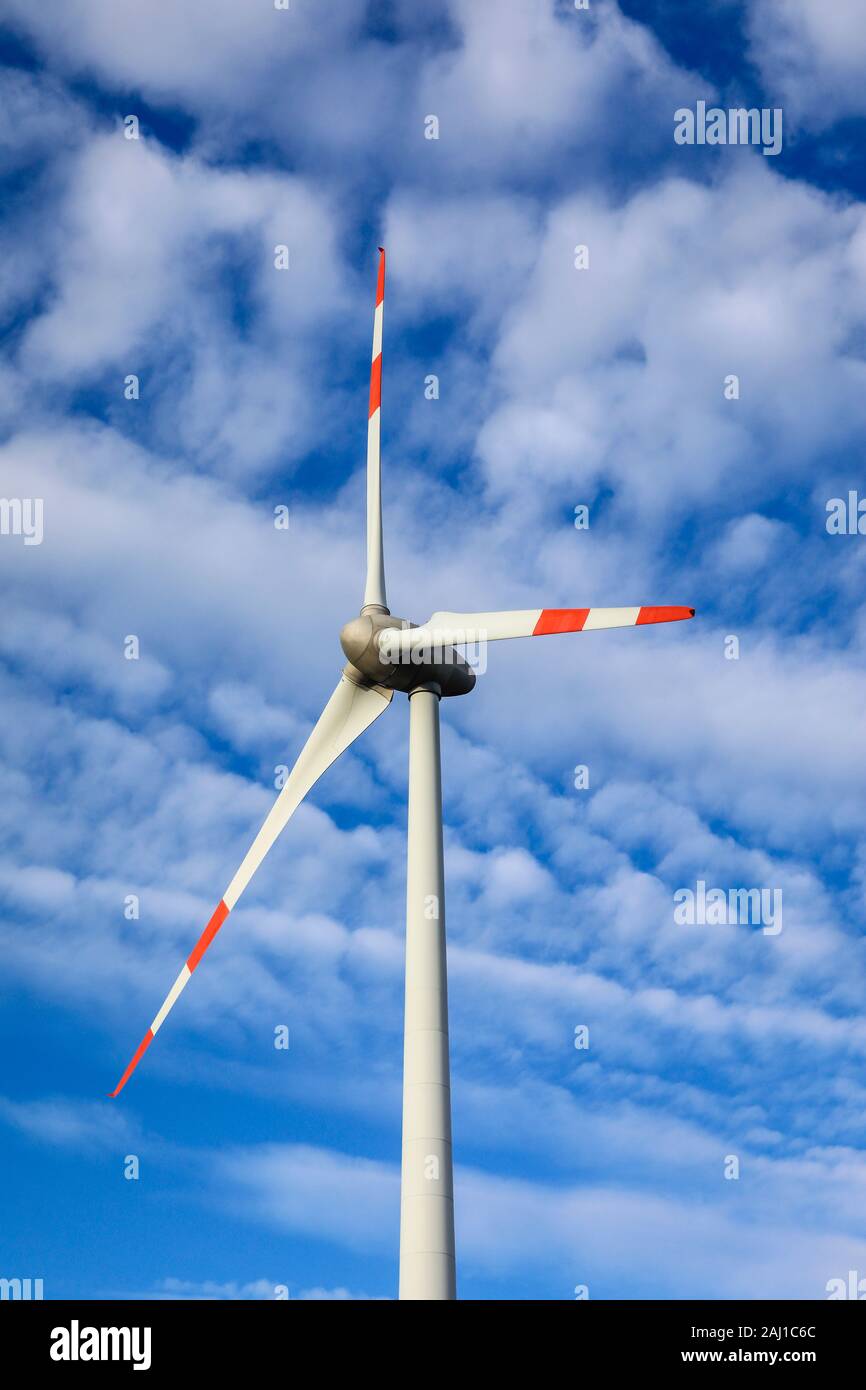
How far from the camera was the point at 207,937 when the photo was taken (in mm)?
31047

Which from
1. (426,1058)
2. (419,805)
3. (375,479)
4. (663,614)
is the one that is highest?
(375,479)

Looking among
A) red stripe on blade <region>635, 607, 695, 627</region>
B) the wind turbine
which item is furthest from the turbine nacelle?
red stripe on blade <region>635, 607, 695, 627</region>

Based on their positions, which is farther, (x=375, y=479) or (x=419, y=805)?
(x=375, y=479)

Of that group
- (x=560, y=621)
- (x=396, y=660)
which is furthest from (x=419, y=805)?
(x=560, y=621)

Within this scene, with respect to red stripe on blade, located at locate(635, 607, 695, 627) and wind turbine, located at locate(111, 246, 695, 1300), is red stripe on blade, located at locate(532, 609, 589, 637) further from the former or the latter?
red stripe on blade, located at locate(635, 607, 695, 627)

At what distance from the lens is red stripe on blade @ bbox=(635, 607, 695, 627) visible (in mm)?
27625

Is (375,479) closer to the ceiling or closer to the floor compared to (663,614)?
closer to the ceiling

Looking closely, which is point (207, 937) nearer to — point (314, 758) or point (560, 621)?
point (314, 758)

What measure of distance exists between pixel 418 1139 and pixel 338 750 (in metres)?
9.60

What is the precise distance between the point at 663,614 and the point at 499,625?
13.6 ft
